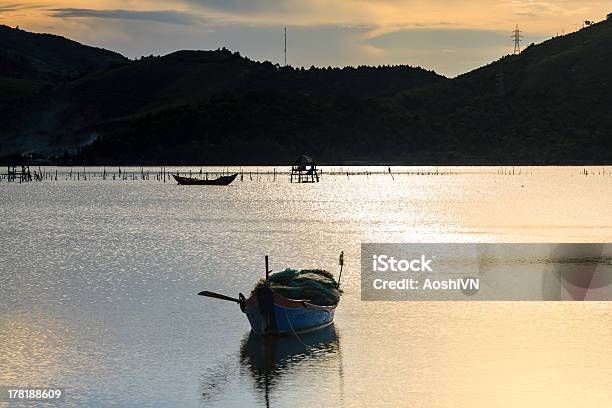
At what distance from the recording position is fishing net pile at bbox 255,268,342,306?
148 ft

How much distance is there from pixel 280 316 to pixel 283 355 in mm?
2301

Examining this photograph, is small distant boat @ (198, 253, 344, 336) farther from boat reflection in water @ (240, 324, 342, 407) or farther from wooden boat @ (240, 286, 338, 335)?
boat reflection in water @ (240, 324, 342, 407)

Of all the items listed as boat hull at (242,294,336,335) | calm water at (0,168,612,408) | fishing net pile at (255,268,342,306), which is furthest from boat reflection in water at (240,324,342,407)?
fishing net pile at (255,268,342,306)

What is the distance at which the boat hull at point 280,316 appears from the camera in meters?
43.8

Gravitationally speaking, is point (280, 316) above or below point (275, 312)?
below

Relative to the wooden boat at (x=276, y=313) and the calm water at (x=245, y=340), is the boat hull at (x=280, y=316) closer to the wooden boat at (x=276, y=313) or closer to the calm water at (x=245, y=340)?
the wooden boat at (x=276, y=313)

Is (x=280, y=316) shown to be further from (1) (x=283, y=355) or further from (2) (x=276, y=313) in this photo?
(1) (x=283, y=355)

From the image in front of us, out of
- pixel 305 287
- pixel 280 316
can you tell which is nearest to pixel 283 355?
pixel 280 316

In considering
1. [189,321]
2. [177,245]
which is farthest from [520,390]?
[177,245]

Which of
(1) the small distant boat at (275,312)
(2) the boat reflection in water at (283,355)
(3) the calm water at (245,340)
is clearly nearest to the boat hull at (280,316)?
(1) the small distant boat at (275,312)

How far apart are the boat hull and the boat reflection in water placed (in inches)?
14.7

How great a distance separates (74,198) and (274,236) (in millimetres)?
90579

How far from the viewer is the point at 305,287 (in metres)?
45.9

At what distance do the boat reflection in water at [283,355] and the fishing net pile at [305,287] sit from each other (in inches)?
54.6
